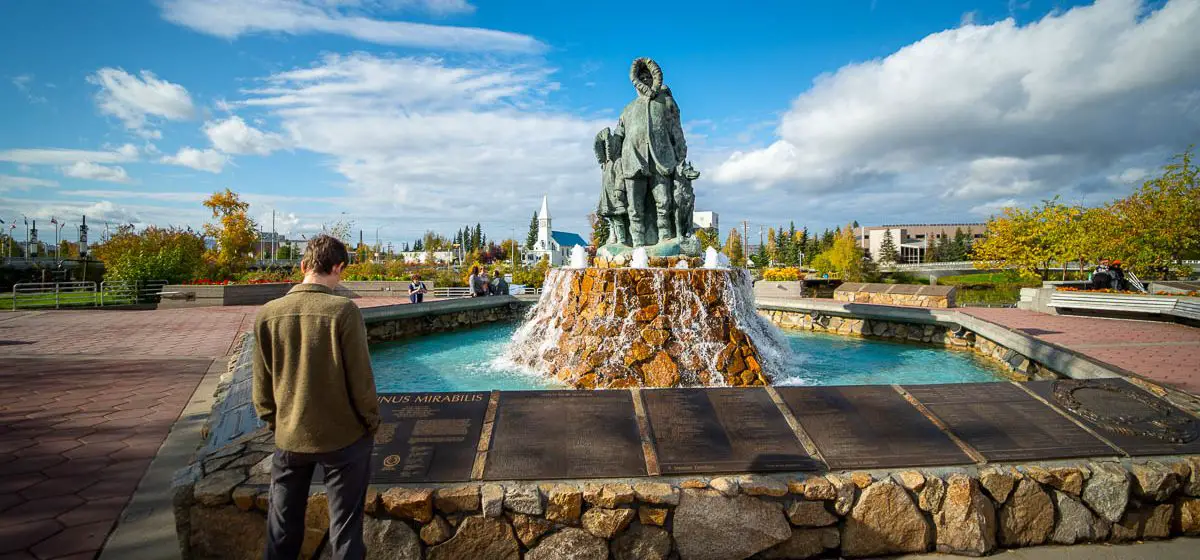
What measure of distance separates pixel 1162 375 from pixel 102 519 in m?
9.59

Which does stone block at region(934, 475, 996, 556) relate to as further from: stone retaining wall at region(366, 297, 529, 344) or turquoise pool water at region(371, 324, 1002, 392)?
stone retaining wall at region(366, 297, 529, 344)

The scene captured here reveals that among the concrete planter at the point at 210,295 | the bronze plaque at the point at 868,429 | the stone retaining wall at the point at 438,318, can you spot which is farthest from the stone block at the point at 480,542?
the concrete planter at the point at 210,295

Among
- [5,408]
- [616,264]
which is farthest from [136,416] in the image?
[616,264]

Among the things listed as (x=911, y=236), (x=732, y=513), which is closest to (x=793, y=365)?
(x=732, y=513)

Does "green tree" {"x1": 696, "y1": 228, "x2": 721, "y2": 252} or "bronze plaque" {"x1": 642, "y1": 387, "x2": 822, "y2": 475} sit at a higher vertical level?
"green tree" {"x1": 696, "y1": 228, "x2": 721, "y2": 252}

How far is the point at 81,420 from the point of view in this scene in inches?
184

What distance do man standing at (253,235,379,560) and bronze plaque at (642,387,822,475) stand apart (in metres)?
1.48

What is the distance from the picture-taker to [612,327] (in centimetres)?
686

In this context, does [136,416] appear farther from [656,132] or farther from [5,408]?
[656,132]

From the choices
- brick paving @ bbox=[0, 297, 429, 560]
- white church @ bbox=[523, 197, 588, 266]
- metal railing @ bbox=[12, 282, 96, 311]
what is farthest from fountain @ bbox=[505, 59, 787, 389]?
white church @ bbox=[523, 197, 588, 266]

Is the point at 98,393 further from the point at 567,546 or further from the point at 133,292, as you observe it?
the point at 133,292

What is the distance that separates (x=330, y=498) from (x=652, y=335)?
4.92 m

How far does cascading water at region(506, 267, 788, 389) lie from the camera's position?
6453 millimetres

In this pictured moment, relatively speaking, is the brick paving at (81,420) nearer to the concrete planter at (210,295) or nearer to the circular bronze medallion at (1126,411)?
the circular bronze medallion at (1126,411)
